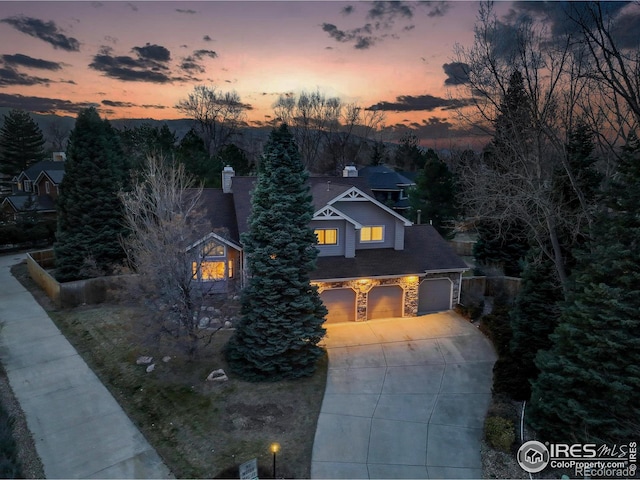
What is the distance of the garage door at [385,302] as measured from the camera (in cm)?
2023

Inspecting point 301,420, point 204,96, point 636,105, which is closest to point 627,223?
point 636,105

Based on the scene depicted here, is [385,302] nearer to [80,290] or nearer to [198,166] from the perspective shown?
[80,290]

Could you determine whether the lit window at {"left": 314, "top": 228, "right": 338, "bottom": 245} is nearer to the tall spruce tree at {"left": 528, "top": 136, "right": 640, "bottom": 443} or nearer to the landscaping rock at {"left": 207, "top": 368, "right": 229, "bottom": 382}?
the landscaping rock at {"left": 207, "top": 368, "right": 229, "bottom": 382}

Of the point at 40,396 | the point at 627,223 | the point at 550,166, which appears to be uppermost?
the point at 550,166

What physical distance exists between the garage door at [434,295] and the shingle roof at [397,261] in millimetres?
973

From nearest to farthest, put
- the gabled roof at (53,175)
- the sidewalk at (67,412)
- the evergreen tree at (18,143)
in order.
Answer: the sidewalk at (67,412) < the gabled roof at (53,175) < the evergreen tree at (18,143)

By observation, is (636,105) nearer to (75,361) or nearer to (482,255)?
(482,255)

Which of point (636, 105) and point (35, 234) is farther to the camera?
point (35, 234)

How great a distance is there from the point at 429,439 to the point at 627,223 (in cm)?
798

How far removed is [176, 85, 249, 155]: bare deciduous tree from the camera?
53375mm

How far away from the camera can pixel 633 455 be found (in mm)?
9469

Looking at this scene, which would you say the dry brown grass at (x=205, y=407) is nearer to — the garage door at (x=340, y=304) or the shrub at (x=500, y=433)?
the garage door at (x=340, y=304)

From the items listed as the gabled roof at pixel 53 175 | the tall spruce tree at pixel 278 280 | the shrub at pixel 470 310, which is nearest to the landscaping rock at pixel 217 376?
the tall spruce tree at pixel 278 280

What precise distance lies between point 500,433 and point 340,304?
9.68m
